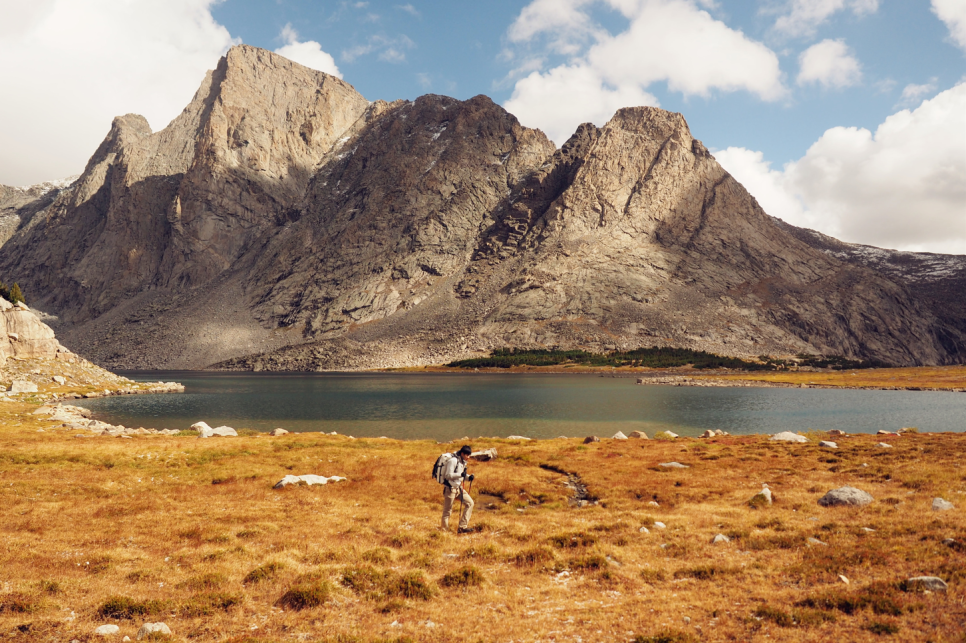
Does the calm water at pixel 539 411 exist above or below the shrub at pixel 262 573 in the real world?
below

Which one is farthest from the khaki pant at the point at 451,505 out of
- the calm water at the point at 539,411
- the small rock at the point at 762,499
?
the calm water at the point at 539,411

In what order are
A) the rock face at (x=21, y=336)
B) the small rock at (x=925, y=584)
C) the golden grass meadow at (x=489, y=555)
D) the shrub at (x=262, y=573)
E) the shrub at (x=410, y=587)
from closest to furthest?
the golden grass meadow at (x=489, y=555) < the small rock at (x=925, y=584) < the shrub at (x=410, y=587) < the shrub at (x=262, y=573) < the rock face at (x=21, y=336)

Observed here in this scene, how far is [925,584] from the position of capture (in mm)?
10594

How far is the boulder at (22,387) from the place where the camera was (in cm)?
7188

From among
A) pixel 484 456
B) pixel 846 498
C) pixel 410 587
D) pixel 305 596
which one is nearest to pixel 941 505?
pixel 846 498

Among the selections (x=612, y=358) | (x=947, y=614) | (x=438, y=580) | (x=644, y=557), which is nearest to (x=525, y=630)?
(x=438, y=580)

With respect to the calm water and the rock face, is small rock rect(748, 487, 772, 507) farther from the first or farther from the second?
the rock face

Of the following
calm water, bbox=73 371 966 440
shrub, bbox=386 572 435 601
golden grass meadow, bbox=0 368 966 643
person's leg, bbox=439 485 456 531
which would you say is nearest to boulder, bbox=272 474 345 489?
golden grass meadow, bbox=0 368 966 643

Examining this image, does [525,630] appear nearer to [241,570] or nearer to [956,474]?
[241,570]

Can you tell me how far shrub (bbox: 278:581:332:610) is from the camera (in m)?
11.6

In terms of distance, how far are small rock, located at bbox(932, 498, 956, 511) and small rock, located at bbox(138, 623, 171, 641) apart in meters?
22.3

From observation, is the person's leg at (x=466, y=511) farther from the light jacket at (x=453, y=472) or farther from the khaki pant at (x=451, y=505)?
the light jacket at (x=453, y=472)

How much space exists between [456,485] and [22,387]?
285 feet

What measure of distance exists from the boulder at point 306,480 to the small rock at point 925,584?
932 inches
